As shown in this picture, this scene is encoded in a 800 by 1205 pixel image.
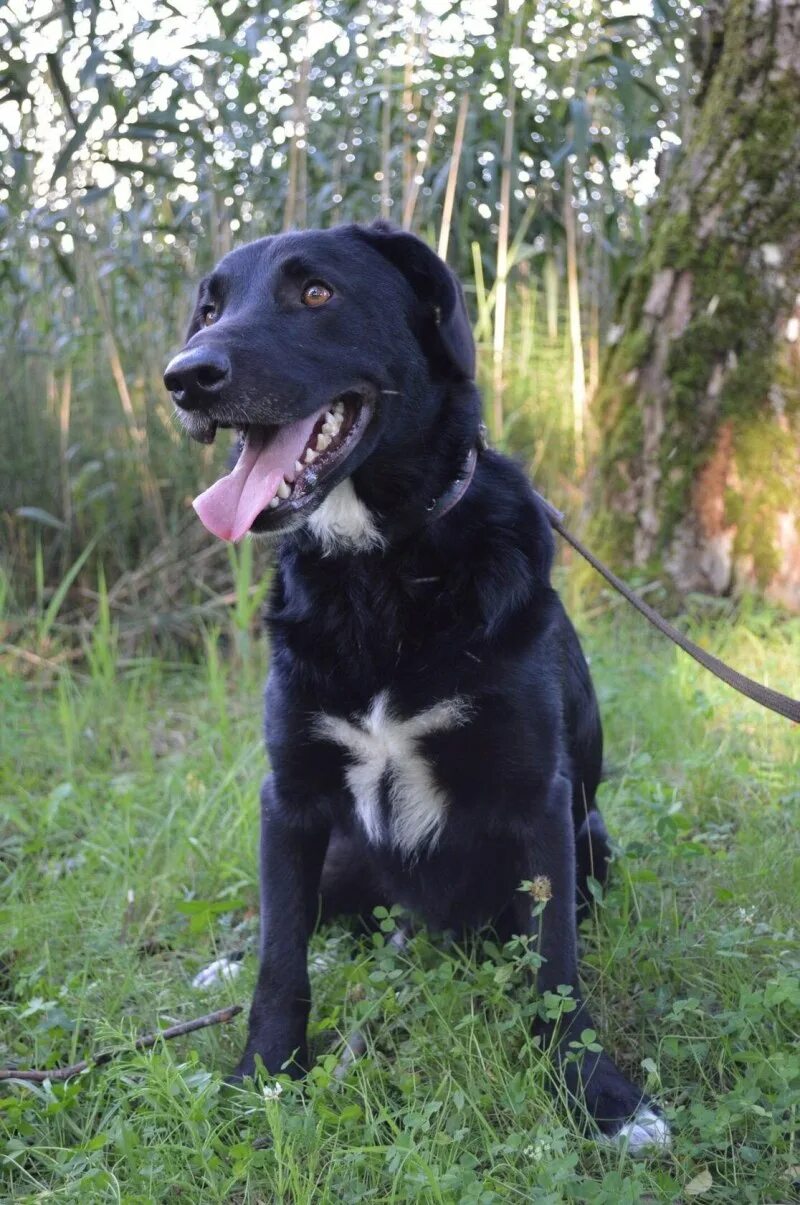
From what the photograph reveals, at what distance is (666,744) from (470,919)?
4.19 feet

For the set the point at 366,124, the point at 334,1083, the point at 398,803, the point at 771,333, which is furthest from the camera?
the point at 366,124

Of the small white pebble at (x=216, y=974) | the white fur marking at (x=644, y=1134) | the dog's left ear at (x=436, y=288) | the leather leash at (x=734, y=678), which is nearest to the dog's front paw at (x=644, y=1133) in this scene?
the white fur marking at (x=644, y=1134)

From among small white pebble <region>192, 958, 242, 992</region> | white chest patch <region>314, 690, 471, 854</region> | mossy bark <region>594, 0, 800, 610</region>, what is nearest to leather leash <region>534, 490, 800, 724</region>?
white chest patch <region>314, 690, 471, 854</region>

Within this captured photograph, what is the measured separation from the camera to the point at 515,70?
443 centimetres

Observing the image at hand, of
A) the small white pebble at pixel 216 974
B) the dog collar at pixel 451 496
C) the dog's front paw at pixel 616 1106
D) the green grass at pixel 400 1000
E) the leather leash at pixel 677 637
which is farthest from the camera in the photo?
the small white pebble at pixel 216 974

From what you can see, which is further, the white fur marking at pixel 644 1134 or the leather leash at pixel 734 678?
the leather leash at pixel 734 678

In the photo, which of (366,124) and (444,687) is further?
(366,124)

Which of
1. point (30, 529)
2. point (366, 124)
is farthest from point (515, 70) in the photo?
point (30, 529)

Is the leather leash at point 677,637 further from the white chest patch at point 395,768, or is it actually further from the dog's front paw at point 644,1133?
the dog's front paw at point 644,1133

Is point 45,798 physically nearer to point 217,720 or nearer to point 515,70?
point 217,720

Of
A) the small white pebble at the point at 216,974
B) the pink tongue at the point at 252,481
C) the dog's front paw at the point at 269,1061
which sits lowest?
the small white pebble at the point at 216,974

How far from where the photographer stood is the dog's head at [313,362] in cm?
186

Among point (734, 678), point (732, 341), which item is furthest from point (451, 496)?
point (732, 341)

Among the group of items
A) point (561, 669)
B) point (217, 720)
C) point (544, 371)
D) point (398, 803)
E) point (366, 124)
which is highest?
point (366, 124)
